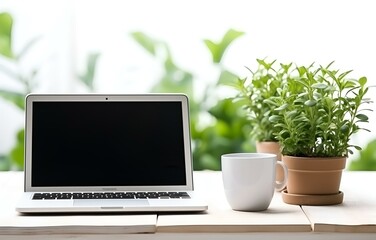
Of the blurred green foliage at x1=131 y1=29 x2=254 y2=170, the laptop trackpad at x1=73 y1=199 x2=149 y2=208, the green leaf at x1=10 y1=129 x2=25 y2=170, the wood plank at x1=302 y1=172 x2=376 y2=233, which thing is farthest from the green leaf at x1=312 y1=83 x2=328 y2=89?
the green leaf at x1=10 y1=129 x2=25 y2=170

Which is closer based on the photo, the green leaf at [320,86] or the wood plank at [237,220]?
the wood plank at [237,220]

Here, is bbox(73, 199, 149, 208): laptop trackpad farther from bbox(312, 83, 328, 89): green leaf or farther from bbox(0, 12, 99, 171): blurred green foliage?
bbox(0, 12, 99, 171): blurred green foliage

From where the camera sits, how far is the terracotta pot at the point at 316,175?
4.94 ft

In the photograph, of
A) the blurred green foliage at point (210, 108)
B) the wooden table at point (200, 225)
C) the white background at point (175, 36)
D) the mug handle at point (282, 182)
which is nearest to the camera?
the wooden table at point (200, 225)

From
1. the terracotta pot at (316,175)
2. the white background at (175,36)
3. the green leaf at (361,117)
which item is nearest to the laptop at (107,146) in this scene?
the terracotta pot at (316,175)

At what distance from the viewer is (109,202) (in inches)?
56.9

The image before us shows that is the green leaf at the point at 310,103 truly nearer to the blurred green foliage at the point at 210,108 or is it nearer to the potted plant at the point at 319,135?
the potted plant at the point at 319,135

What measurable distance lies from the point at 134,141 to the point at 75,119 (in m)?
0.14

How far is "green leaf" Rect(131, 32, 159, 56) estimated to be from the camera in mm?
3309

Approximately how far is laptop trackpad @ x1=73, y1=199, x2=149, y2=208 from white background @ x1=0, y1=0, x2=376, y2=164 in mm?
1880

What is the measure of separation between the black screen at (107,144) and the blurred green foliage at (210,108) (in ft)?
4.23

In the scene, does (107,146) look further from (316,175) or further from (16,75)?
(16,75)

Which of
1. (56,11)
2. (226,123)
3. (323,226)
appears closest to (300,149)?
(323,226)

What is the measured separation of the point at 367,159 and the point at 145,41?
1100 mm
